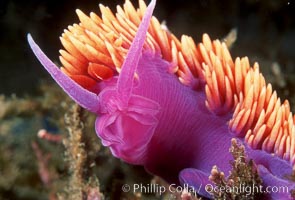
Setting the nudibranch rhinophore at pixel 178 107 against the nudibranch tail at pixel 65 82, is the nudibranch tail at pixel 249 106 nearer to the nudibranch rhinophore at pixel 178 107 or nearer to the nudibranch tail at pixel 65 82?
the nudibranch rhinophore at pixel 178 107

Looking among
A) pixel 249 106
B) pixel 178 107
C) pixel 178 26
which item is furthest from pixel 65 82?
pixel 178 26

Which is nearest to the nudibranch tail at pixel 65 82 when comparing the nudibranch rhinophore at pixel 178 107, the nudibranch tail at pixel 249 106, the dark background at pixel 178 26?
the nudibranch rhinophore at pixel 178 107

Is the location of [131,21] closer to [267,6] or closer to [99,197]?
[99,197]

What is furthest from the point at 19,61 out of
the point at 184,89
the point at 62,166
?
the point at 184,89

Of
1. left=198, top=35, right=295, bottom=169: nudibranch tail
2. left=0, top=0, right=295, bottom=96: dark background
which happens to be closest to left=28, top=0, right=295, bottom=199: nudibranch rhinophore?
left=198, top=35, right=295, bottom=169: nudibranch tail

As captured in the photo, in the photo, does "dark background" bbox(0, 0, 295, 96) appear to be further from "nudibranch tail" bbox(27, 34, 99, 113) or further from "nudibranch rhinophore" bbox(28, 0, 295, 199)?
"nudibranch tail" bbox(27, 34, 99, 113)
